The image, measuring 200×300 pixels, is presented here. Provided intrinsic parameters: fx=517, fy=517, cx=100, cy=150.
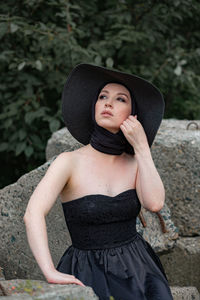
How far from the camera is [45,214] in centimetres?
230

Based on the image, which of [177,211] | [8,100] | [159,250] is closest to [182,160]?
[177,211]

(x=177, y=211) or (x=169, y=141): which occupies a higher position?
(x=169, y=141)

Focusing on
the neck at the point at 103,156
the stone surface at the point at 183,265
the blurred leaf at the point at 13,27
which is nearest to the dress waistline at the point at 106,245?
the neck at the point at 103,156

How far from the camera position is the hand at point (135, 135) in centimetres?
246

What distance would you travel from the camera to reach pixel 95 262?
8.04ft

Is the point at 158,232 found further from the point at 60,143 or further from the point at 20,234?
the point at 60,143

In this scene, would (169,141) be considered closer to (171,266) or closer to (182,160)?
(182,160)

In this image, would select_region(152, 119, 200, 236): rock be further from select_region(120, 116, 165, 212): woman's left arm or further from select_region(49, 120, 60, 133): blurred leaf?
select_region(120, 116, 165, 212): woman's left arm

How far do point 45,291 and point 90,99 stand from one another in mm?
1118

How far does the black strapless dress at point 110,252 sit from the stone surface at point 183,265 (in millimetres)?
1296

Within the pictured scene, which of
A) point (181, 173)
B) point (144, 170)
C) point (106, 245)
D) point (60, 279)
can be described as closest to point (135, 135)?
point (144, 170)

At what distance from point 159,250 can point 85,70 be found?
1403 millimetres

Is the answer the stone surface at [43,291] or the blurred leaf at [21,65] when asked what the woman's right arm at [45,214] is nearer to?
the stone surface at [43,291]

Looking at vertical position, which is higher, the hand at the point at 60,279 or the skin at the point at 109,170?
the skin at the point at 109,170
